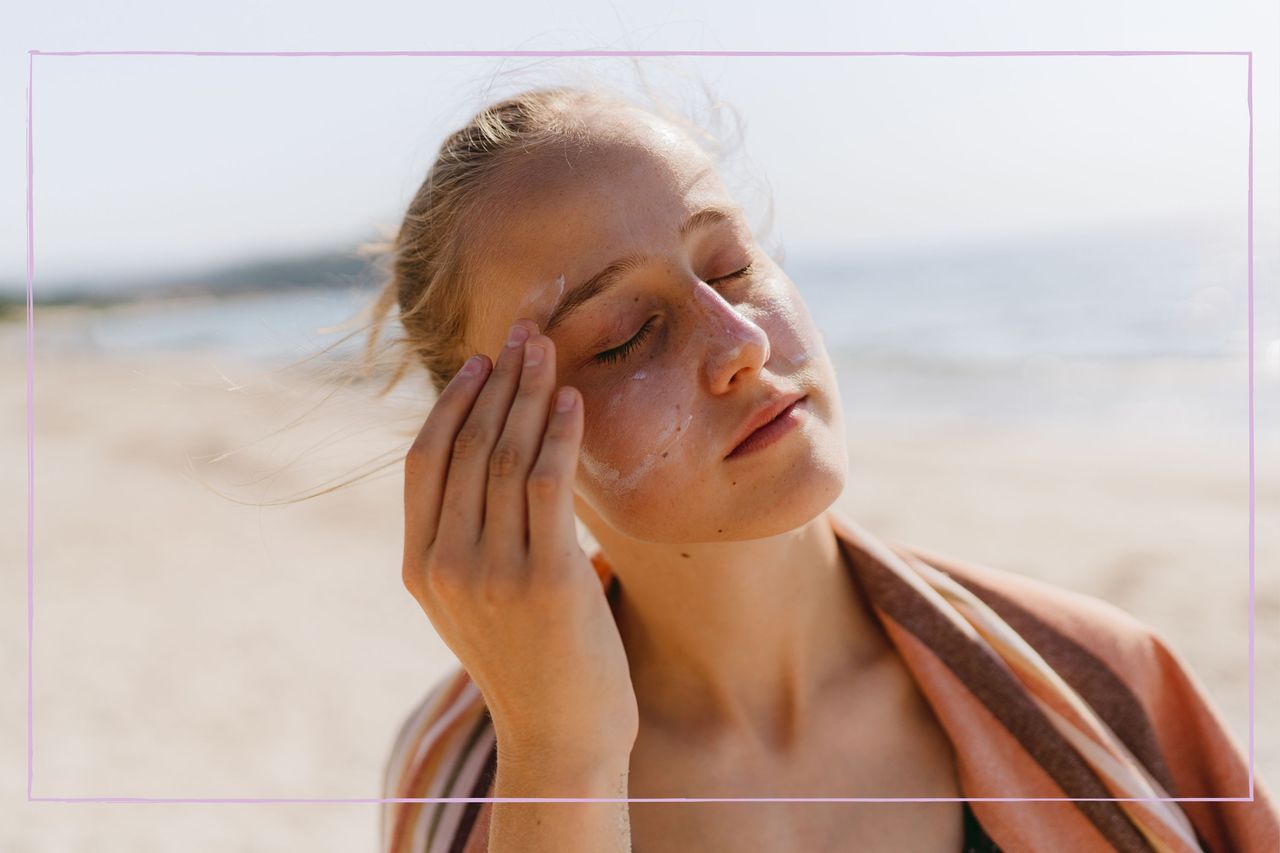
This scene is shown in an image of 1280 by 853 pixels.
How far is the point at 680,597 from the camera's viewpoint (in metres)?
1.69

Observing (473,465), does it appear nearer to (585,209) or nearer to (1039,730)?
(585,209)

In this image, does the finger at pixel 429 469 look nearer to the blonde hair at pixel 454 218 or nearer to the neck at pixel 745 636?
the blonde hair at pixel 454 218

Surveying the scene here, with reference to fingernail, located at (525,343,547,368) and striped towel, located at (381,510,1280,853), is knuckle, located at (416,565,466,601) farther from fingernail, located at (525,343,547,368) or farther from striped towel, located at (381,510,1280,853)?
striped towel, located at (381,510,1280,853)

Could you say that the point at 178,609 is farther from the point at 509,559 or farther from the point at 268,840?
the point at 509,559

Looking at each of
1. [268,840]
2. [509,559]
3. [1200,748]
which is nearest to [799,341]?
[509,559]

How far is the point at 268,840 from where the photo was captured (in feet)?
11.9

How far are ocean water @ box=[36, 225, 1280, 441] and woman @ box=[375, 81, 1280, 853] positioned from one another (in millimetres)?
2579

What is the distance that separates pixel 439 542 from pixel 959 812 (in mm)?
941

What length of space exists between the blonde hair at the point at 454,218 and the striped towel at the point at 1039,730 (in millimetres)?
556

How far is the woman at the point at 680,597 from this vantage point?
1.33 meters

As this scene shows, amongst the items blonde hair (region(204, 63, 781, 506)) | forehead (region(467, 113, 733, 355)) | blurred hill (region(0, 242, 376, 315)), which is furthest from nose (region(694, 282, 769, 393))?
blurred hill (region(0, 242, 376, 315))

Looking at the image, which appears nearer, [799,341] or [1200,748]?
[799,341]

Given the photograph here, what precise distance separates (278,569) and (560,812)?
4.73m

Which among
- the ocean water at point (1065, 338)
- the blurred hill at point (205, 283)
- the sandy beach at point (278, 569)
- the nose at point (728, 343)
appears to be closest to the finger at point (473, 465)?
the nose at point (728, 343)
